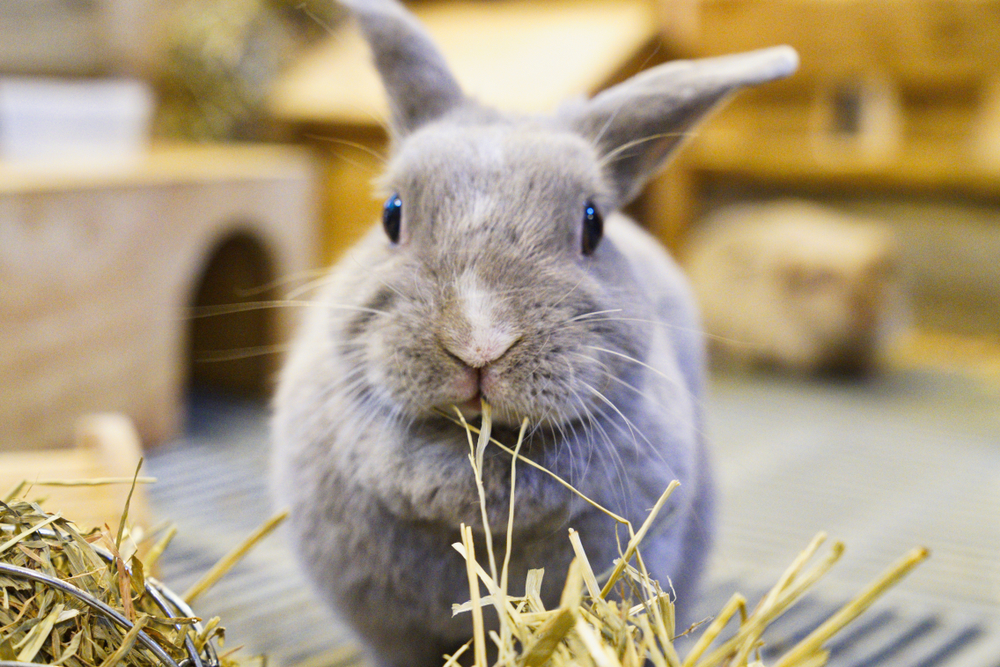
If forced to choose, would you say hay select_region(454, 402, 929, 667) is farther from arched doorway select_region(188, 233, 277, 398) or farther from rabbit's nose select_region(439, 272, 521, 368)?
arched doorway select_region(188, 233, 277, 398)

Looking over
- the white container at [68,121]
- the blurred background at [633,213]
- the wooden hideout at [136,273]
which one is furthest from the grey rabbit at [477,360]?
the white container at [68,121]

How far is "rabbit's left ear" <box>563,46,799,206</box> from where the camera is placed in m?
1.22

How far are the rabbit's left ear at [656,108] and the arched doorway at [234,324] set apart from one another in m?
2.19

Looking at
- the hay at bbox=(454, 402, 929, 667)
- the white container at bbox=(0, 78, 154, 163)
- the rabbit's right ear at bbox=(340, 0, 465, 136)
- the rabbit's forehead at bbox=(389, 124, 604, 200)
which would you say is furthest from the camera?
the white container at bbox=(0, 78, 154, 163)

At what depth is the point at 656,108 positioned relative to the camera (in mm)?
1265

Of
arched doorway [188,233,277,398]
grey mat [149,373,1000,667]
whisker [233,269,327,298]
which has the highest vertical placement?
whisker [233,269,327,298]

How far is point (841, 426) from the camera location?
323 centimetres

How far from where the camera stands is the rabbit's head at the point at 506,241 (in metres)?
1.03

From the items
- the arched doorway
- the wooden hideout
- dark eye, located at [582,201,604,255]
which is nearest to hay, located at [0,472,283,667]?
dark eye, located at [582,201,604,255]

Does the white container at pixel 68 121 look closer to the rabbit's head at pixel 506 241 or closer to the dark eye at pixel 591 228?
the rabbit's head at pixel 506 241

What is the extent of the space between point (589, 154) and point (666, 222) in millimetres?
3042

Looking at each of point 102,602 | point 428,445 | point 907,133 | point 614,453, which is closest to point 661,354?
point 614,453

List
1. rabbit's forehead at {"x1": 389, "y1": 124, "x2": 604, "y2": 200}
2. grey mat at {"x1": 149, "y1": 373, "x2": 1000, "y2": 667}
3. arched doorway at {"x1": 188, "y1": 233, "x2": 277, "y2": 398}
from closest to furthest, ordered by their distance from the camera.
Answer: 1. rabbit's forehead at {"x1": 389, "y1": 124, "x2": 604, "y2": 200}
2. grey mat at {"x1": 149, "y1": 373, "x2": 1000, "y2": 667}
3. arched doorway at {"x1": 188, "y1": 233, "x2": 277, "y2": 398}

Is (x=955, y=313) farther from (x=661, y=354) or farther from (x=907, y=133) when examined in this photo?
(x=661, y=354)
